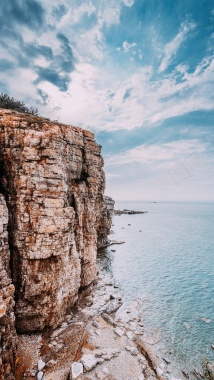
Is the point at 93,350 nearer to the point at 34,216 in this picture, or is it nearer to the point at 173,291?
the point at 34,216

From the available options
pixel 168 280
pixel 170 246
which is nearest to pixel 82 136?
pixel 168 280

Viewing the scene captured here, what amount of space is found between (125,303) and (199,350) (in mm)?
10912

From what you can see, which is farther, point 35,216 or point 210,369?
point 35,216

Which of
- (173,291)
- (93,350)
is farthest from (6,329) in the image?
(173,291)

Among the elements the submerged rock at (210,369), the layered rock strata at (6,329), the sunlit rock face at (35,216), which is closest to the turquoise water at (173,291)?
the submerged rock at (210,369)

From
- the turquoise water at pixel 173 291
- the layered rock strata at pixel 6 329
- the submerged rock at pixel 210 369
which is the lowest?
the submerged rock at pixel 210 369

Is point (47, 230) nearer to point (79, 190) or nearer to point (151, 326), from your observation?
point (79, 190)

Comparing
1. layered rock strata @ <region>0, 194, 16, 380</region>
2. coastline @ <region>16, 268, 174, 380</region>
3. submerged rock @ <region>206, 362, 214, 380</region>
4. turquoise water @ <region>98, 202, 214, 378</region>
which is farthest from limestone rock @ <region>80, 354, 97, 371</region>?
submerged rock @ <region>206, 362, 214, 380</region>

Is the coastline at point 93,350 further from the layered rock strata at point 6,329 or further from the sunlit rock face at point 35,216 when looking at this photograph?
the layered rock strata at point 6,329

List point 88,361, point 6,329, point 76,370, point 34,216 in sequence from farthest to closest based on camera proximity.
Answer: point 34,216 < point 88,361 < point 76,370 < point 6,329

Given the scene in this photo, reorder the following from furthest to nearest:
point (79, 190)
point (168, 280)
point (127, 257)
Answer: point (127, 257)
point (168, 280)
point (79, 190)

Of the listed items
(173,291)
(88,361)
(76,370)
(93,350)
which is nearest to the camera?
(76,370)

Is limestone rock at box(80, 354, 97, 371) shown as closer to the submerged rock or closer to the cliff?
the cliff

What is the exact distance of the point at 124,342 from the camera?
21281 millimetres
